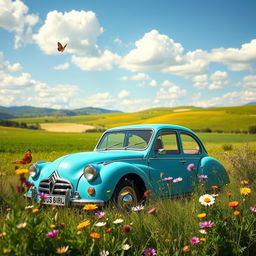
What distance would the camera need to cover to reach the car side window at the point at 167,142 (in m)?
6.86

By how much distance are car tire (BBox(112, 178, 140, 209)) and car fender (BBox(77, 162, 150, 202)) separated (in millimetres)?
114

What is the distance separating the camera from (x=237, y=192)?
16.3 feet

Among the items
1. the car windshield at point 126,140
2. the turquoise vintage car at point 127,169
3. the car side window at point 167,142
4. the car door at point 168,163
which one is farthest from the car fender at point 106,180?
the car side window at point 167,142

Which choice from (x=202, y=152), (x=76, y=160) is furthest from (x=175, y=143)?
(x=76, y=160)

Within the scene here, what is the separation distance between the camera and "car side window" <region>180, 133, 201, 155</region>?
7.46 m

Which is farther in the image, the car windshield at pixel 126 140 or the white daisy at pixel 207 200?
the car windshield at pixel 126 140

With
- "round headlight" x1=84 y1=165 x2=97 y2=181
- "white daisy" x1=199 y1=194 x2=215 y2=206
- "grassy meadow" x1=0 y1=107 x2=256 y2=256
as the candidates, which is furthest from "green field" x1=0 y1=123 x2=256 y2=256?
"round headlight" x1=84 y1=165 x2=97 y2=181

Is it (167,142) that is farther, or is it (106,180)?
(167,142)

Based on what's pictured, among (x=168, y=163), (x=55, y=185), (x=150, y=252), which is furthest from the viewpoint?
(x=168, y=163)

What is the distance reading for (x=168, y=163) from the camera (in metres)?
6.80

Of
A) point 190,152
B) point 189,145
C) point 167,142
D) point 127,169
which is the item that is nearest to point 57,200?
point 127,169

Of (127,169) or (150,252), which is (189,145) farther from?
(150,252)

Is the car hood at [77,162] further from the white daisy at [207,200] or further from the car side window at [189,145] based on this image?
the white daisy at [207,200]

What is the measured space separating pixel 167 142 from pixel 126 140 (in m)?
0.85
